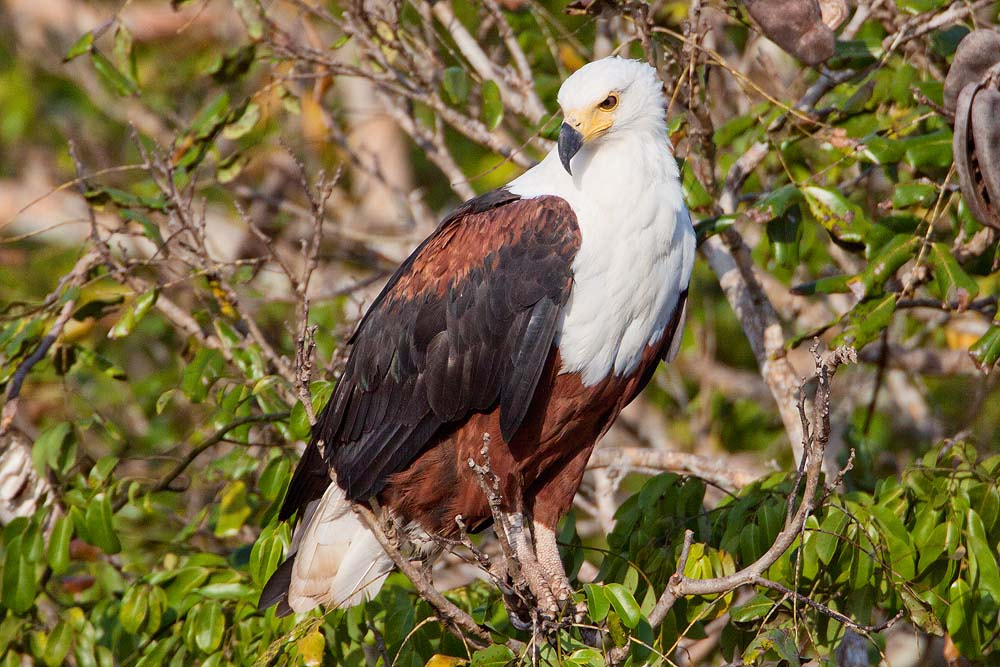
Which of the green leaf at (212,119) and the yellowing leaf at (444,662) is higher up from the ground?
the green leaf at (212,119)

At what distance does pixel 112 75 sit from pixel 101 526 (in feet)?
5.52

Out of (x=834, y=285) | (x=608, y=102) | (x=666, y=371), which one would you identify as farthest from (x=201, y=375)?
(x=666, y=371)

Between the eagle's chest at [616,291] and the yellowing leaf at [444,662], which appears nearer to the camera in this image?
the yellowing leaf at [444,662]

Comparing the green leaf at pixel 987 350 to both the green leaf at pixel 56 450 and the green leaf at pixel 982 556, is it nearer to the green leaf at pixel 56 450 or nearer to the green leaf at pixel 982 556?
the green leaf at pixel 982 556

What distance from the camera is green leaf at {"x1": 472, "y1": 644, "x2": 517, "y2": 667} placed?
8.80 feet

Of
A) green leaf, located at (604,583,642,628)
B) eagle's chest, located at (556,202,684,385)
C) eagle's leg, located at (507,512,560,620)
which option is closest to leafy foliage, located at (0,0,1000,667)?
green leaf, located at (604,583,642,628)

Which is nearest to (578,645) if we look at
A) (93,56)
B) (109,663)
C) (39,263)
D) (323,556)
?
(323,556)

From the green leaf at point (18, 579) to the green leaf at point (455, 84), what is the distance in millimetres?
1890

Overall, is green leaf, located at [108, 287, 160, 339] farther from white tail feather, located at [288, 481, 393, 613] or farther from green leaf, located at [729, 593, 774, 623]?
green leaf, located at [729, 593, 774, 623]

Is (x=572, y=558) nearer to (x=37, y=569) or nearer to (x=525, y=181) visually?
(x=525, y=181)

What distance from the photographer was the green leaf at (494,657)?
2.68 metres

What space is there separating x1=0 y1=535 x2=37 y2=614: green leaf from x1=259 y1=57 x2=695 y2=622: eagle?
2.29 feet

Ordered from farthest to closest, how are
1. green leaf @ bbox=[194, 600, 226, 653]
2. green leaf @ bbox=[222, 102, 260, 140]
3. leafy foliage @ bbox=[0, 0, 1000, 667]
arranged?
green leaf @ bbox=[222, 102, 260, 140] → green leaf @ bbox=[194, 600, 226, 653] → leafy foliage @ bbox=[0, 0, 1000, 667]

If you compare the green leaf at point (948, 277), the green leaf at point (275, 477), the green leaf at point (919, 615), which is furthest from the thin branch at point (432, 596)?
the green leaf at point (948, 277)
